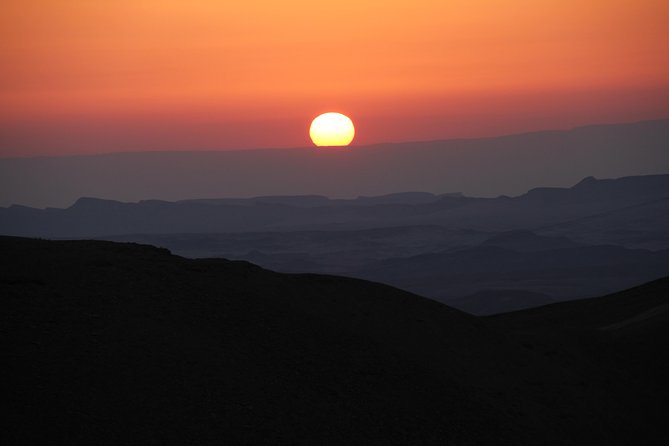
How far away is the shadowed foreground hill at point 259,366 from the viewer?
15305mm

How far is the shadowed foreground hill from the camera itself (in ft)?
50.2

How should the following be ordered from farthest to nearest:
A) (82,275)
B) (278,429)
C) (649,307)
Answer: (649,307), (82,275), (278,429)

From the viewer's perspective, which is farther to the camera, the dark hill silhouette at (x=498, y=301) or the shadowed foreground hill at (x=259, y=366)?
the dark hill silhouette at (x=498, y=301)

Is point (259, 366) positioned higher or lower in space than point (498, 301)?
lower

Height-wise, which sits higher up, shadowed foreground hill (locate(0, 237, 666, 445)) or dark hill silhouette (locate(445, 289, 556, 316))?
dark hill silhouette (locate(445, 289, 556, 316))

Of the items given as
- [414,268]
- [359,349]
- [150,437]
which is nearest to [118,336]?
[150,437]

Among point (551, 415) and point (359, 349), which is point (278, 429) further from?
point (551, 415)

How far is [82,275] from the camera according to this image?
19.6 meters

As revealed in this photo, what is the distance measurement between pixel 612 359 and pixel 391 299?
5.58 m

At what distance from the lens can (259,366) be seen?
17688mm

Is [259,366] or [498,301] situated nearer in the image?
[259,366]

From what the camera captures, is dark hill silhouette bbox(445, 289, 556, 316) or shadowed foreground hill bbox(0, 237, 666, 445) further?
dark hill silhouette bbox(445, 289, 556, 316)

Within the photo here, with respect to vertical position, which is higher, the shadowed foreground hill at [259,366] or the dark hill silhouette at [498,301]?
the dark hill silhouette at [498,301]

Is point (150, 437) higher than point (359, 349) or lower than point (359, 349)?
lower
